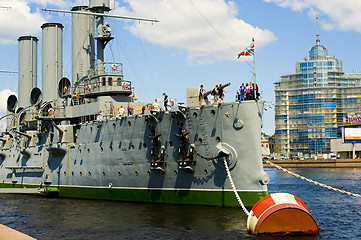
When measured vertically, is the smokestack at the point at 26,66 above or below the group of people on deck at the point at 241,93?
above

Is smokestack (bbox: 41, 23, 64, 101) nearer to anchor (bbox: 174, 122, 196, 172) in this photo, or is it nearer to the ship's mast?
the ship's mast

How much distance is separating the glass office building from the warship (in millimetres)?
106979

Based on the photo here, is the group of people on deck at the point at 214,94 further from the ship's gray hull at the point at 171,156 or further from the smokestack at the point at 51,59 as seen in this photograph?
the smokestack at the point at 51,59

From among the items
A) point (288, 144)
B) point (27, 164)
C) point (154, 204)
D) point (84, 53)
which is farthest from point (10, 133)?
point (288, 144)

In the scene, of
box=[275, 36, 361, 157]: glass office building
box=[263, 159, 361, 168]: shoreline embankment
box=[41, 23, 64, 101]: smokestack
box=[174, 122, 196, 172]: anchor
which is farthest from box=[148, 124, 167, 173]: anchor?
box=[275, 36, 361, 157]: glass office building

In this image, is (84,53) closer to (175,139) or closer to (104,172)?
(104,172)

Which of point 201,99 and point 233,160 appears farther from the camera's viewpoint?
point 201,99

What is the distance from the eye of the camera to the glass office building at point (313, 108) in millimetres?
137250

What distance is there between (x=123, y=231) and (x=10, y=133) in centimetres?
2970

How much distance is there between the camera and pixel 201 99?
87.5ft

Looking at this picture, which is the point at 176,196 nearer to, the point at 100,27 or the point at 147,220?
the point at 147,220

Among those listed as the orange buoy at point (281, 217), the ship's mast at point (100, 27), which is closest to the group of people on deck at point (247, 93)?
the orange buoy at point (281, 217)

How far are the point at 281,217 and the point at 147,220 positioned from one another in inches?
303

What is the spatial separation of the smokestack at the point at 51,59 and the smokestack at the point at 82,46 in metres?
6.89
